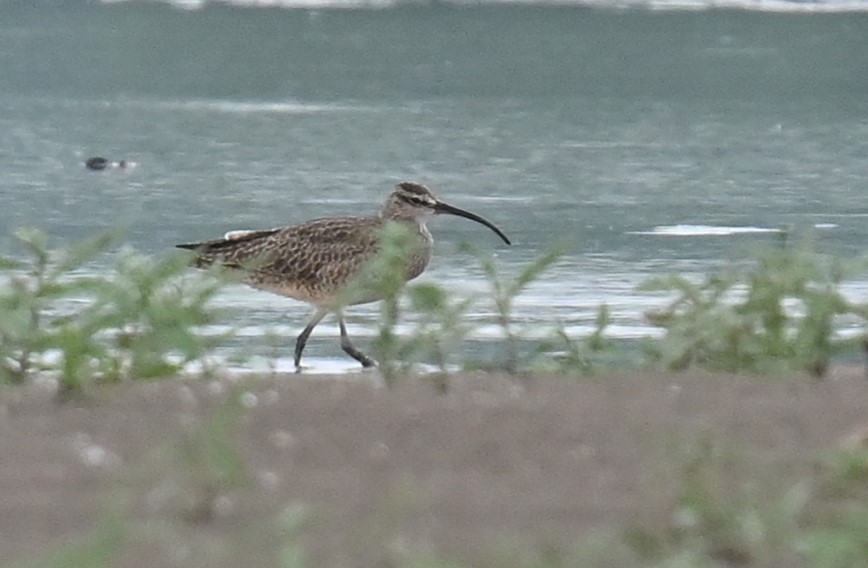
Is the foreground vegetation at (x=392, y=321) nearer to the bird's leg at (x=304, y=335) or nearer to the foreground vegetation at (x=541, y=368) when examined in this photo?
the foreground vegetation at (x=541, y=368)

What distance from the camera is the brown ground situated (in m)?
→ 3.70

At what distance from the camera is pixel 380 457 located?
14.3ft

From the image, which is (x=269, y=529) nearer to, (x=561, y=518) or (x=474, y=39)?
(x=561, y=518)

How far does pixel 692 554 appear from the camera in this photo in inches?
135

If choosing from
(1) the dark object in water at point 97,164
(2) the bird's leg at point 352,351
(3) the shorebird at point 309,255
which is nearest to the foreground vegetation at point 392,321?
(2) the bird's leg at point 352,351

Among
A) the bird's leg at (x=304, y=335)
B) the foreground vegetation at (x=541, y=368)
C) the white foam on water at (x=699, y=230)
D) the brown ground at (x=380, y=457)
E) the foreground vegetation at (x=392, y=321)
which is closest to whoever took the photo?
the foreground vegetation at (x=541, y=368)

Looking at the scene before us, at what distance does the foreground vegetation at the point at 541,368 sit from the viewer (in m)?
3.46

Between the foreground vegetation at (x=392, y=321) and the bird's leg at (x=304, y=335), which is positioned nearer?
the foreground vegetation at (x=392, y=321)

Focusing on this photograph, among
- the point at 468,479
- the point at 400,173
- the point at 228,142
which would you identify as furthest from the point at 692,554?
the point at 228,142

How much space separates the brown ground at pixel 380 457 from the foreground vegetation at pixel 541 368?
0.03 m

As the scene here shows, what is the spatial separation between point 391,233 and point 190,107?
22076mm

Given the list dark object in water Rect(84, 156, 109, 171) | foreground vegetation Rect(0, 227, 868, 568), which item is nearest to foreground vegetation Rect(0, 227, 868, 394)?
foreground vegetation Rect(0, 227, 868, 568)

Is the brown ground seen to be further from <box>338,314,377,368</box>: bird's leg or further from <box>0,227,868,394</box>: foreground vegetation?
<box>338,314,377,368</box>: bird's leg

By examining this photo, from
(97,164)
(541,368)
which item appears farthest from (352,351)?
(97,164)
